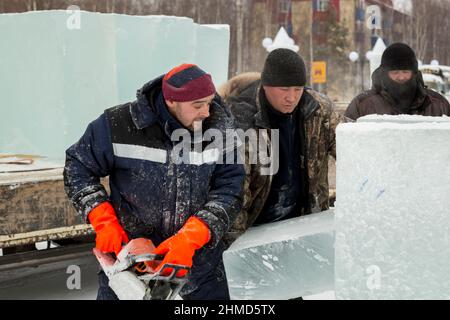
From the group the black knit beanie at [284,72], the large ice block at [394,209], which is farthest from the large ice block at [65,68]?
the large ice block at [394,209]

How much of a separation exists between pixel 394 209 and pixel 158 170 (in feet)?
3.46

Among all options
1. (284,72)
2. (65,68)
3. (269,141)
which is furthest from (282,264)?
(65,68)

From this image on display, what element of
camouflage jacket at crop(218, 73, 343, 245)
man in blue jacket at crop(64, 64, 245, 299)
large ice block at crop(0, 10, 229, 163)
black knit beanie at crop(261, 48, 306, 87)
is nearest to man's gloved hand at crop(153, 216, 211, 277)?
man in blue jacket at crop(64, 64, 245, 299)

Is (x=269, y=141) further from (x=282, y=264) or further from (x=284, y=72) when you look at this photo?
(x=282, y=264)

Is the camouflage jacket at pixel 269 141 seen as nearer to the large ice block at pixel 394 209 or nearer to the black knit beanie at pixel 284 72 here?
the black knit beanie at pixel 284 72

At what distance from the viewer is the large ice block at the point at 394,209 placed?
1.78m

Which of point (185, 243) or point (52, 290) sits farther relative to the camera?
point (52, 290)

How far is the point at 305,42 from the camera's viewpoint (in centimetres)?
2955

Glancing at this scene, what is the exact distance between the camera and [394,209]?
181 cm

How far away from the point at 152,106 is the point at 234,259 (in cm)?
67

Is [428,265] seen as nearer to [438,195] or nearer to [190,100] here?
[438,195]

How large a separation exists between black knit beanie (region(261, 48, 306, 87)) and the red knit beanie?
56cm

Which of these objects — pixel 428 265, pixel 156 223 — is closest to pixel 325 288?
pixel 156 223

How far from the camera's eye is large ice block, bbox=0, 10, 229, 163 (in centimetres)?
468
